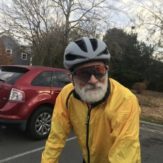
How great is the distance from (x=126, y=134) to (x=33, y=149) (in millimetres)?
5150

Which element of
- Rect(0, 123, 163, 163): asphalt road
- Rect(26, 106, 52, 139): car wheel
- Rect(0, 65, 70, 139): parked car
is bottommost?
Rect(0, 123, 163, 163): asphalt road

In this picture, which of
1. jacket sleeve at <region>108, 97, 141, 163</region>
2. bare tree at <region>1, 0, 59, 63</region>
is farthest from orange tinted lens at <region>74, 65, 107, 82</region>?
bare tree at <region>1, 0, 59, 63</region>

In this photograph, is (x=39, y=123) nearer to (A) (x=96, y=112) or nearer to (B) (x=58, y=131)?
(B) (x=58, y=131)

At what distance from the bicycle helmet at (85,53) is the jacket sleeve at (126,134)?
0.32 meters

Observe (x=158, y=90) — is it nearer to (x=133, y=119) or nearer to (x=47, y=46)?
(x=47, y=46)

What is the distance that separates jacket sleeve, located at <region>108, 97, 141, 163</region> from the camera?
7.49ft

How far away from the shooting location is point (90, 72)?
2.39 metres

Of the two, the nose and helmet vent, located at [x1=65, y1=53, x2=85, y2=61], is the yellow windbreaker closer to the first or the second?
the nose

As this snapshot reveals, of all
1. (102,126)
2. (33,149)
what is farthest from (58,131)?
(33,149)

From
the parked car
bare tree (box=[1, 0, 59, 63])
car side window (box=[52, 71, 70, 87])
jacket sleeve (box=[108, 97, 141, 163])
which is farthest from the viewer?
bare tree (box=[1, 0, 59, 63])

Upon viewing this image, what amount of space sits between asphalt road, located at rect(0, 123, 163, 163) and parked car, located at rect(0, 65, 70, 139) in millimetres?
354

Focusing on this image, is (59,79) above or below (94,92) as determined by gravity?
below

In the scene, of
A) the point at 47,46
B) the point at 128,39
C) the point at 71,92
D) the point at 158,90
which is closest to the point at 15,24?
the point at 47,46

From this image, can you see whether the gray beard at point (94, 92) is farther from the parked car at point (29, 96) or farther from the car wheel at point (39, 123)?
the car wheel at point (39, 123)
